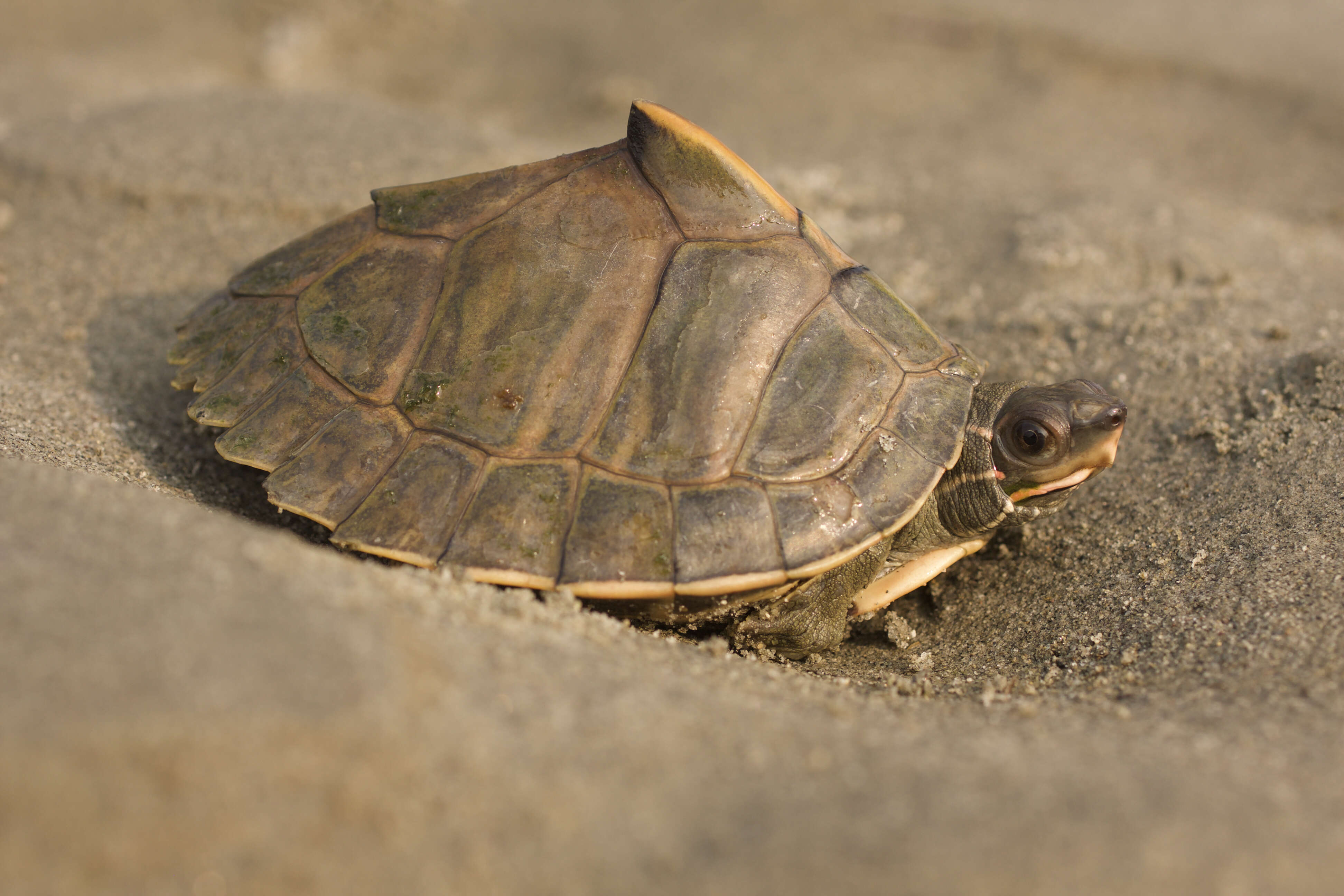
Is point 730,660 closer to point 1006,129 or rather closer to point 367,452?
point 367,452

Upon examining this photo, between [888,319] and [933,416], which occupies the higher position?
[888,319]

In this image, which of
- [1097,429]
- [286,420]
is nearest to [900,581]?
[1097,429]

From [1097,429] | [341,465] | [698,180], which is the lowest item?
[341,465]

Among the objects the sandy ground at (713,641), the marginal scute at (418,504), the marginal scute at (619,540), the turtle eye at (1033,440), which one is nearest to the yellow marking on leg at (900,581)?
the sandy ground at (713,641)

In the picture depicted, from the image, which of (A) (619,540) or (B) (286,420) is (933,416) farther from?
(B) (286,420)

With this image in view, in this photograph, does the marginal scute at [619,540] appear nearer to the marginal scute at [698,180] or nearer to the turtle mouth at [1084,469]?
the marginal scute at [698,180]

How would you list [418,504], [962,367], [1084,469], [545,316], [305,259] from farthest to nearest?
[305,259]
[962,367]
[1084,469]
[545,316]
[418,504]
